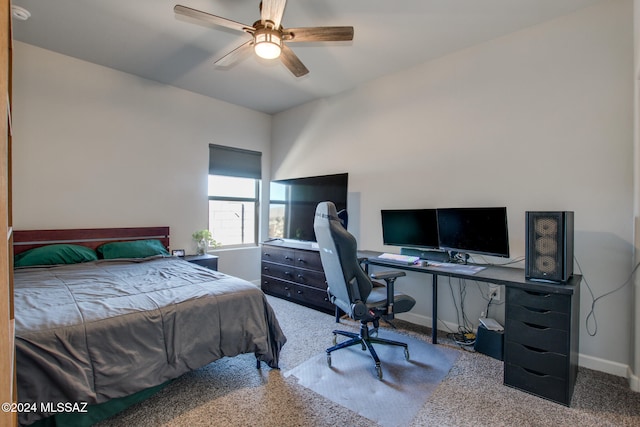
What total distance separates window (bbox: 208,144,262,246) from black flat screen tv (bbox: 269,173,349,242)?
1.26 ft

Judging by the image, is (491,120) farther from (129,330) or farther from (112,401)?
(112,401)

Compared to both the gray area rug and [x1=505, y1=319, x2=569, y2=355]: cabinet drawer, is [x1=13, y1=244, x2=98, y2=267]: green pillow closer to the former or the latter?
the gray area rug

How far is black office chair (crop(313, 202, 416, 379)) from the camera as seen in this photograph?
225 centimetres

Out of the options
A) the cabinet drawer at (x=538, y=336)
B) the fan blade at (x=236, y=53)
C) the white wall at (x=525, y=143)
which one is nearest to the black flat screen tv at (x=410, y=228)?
the white wall at (x=525, y=143)

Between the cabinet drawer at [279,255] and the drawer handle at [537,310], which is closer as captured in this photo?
the drawer handle at [537,310]

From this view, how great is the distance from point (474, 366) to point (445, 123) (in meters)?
2.27

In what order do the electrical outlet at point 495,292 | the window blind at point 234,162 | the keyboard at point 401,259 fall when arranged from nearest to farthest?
1. the electrical outlet at point 495,292
2. the keyboard at point 401,259
3. the window blind at point 234,162

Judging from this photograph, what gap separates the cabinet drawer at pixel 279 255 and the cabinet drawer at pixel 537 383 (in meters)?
2.53

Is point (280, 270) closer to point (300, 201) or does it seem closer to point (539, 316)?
point (300, 201)

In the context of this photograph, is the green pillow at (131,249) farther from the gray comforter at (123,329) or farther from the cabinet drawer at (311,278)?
the cabinet drawer at (311,278)

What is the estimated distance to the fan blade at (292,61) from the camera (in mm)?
2385

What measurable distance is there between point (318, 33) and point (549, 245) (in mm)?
2157

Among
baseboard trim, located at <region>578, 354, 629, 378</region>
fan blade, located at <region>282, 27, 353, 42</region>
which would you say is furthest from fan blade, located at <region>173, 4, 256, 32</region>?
baseboard trim, located at <region>578, 354, 629, 378</region>

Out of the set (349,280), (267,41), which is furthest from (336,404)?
(267,41)
